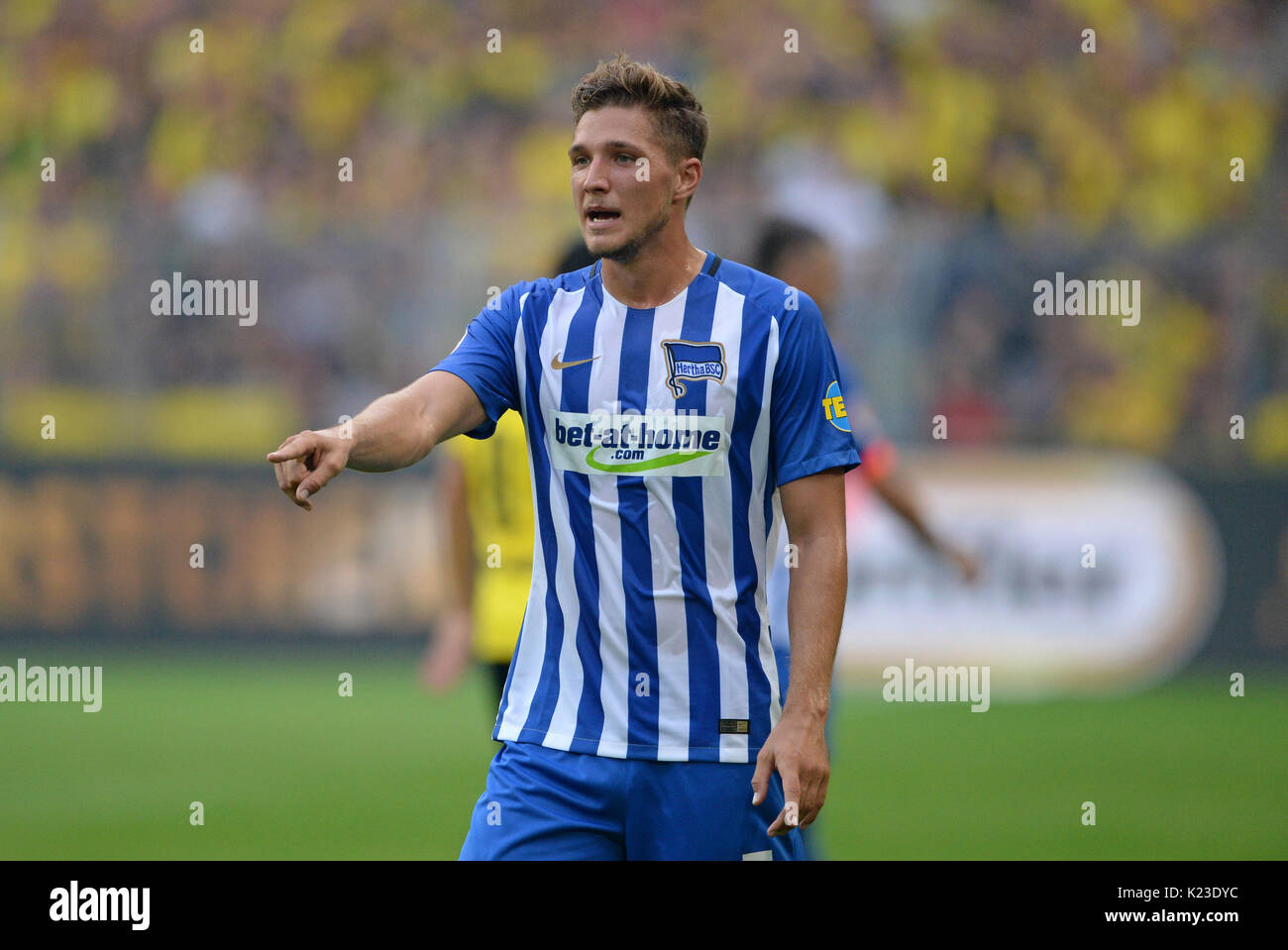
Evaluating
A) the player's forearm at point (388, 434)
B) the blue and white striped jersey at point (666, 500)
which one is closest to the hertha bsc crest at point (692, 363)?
the blue and white striped jersey at point (666, 500)

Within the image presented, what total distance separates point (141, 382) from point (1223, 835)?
845 centimetres

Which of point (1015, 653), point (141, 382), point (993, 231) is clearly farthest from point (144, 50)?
point (1015, 653)

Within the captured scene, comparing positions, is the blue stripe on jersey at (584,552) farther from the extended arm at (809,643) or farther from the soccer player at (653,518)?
the extended arm at (809,643)

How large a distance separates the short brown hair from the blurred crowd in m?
8.26

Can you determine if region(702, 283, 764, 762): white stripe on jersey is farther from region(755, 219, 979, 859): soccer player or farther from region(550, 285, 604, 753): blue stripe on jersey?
region(755, 219, 979, 859): soccer player

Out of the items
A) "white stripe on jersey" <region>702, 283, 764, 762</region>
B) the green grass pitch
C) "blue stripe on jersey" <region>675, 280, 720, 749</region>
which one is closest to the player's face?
"white stripe on jersey" <region>702, 283, 764, 762</region>

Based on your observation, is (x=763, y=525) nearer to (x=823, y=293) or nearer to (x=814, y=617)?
→ (x=814, y=617)

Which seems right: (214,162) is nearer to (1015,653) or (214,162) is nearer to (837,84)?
(837,84)

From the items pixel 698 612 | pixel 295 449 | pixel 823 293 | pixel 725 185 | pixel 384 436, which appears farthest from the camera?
pixel 725 185

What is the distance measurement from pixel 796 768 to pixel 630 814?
421 mm

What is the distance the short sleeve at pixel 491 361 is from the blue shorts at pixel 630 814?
0.87 meters

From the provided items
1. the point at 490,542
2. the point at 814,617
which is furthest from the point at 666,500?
the point at 490,542

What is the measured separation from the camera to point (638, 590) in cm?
391

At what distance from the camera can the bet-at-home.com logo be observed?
3904 mm
